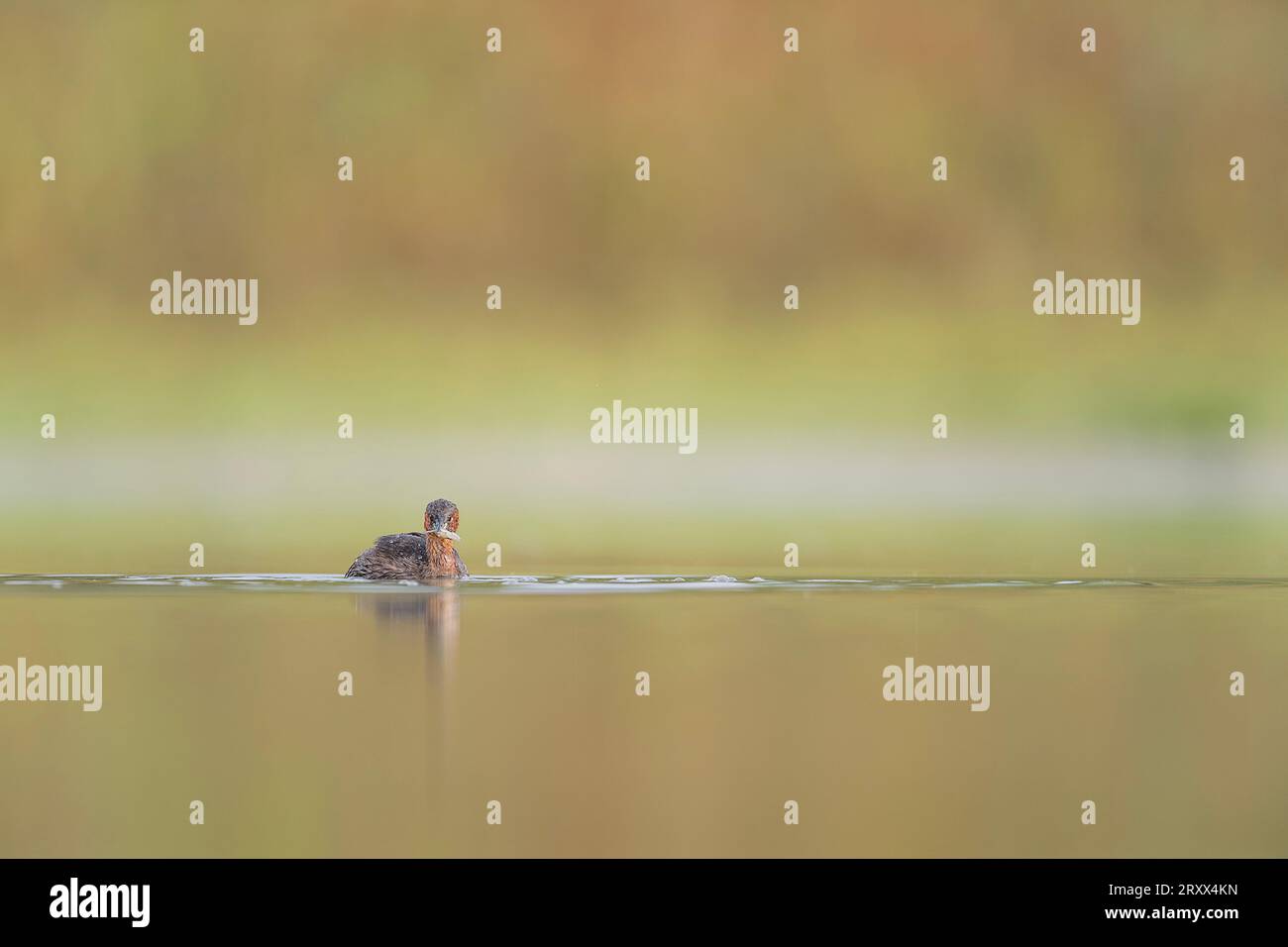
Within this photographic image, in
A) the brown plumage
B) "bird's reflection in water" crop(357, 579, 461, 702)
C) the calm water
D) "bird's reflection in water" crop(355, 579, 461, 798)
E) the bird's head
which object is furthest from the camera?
the brown plumage

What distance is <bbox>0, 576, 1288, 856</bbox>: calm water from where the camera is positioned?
1204 cm

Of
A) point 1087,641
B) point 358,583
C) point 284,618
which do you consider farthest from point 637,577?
point 1087,641

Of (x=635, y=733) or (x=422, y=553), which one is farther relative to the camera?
(x=422, y=553)

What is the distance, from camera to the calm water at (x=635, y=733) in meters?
12.0

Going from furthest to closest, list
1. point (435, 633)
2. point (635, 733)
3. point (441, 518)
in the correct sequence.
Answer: point (441, 518) → point (435, 633) → point (635, 733)

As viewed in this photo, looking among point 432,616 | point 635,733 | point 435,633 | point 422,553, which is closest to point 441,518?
point 422,553

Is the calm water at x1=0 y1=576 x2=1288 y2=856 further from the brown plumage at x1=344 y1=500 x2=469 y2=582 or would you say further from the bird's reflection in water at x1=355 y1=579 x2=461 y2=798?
the brown plumage at x1=344 y1=500 x2=469 y2=582

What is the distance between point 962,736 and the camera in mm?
15438

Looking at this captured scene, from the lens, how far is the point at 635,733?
15125 millimetres

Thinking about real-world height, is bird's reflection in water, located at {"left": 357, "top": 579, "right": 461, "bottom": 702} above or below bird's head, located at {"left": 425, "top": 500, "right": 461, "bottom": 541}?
below

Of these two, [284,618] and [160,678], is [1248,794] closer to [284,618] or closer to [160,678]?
[160,678]

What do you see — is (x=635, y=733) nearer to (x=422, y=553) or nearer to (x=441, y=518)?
(x=441, y=518)

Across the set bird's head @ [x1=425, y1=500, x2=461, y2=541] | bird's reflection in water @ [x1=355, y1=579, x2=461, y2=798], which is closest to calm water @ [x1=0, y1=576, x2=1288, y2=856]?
bird's reflection in water @ [x1=355, y1=579, x2=461, y2=798]

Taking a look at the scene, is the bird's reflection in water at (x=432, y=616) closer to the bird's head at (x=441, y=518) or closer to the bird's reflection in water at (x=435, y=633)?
the bird's reflection in water at (x=435, y=633)
